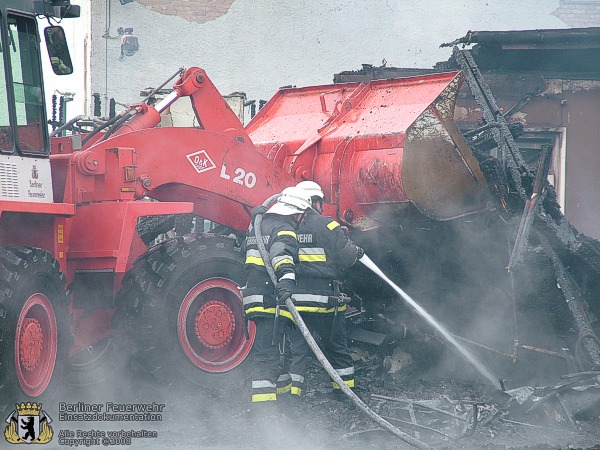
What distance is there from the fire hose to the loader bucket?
3.71 feet

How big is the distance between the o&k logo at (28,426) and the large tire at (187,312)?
1.10 m

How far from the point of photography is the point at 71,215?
6.50 metres

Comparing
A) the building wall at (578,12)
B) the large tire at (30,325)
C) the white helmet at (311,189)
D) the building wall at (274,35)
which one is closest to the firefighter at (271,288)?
the white helmet at (311,189)

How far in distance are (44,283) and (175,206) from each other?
154 cm

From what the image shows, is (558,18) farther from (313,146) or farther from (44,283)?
(44,283)

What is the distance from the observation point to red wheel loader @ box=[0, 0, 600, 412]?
5.94m

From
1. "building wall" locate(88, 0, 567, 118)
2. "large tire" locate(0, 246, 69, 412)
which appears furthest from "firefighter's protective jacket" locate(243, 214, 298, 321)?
"building wall" locate(88, 0, 567, 118)

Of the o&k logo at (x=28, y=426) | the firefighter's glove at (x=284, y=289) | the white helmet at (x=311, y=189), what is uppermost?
the white helmet at (x=311, y=189)

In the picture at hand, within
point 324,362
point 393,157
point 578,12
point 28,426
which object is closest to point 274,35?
point 578,12

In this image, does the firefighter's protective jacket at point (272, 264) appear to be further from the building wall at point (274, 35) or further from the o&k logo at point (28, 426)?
the building wall at point (274, 35)

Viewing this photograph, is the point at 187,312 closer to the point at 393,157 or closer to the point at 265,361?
the point at 265,361

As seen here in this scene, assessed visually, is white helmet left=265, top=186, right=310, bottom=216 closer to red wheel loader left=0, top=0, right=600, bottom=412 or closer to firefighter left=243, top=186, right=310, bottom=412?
firefighter left=243, top=186, right=310, bottom=412

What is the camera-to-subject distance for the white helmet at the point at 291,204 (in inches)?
278

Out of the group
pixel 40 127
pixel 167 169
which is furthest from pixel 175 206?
pixel 40 127
